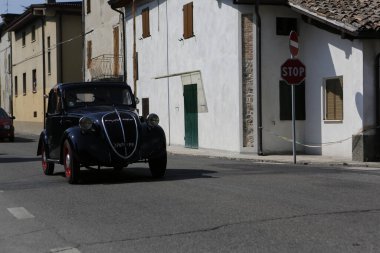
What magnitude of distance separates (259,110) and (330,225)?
12419 millimetres

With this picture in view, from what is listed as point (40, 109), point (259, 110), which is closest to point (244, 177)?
point (259, 110)

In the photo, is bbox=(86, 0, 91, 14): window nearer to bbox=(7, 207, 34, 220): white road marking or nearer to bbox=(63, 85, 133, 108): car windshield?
bbox=(63, 85, 133, 108): car windshield

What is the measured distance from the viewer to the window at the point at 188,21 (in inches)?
888

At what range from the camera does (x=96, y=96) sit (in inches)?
492

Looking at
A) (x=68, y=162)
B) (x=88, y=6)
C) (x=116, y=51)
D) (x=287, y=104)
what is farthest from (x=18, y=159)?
(x=88, y=6)

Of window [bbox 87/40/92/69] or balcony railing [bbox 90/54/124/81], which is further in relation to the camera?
window [bbox 87/40/92/69]

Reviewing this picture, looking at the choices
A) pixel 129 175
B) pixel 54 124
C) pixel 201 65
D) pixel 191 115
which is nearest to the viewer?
pixel 54 124

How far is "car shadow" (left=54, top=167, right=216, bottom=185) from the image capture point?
11.5 meters

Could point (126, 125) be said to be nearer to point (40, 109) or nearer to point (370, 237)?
point (370, 237)

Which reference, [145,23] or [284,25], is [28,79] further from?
[284,25]

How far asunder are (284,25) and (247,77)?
2.09 m

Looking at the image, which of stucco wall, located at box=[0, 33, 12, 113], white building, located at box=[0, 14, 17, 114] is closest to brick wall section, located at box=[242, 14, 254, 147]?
white building, located at box=[0, 14, 17, 114]

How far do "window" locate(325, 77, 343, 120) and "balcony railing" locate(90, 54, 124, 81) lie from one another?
45.9ft

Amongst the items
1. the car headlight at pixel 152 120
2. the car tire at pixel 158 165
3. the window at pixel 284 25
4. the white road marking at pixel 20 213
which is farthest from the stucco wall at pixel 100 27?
the white road marking at pixel 20 213
